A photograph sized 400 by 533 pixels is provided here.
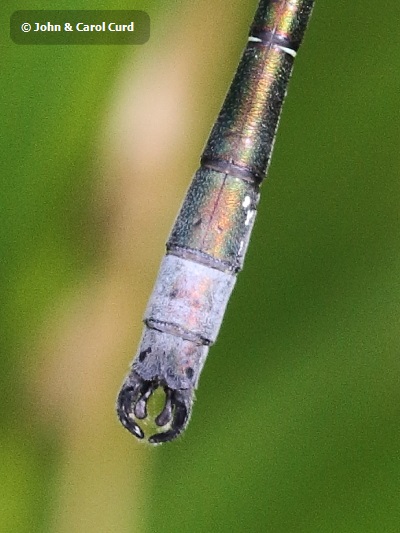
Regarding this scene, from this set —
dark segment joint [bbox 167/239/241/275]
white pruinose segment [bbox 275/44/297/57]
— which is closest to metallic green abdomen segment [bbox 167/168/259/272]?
dark segment joint [bbox 167/239/241/275]

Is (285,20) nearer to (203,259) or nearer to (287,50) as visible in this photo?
(287,50)

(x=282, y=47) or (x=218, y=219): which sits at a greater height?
(x=282, y=47)

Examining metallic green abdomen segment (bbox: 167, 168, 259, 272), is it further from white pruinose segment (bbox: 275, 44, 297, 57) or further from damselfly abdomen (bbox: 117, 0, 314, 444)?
white pruinose segment (bbox: 275, 44, 297, 57)

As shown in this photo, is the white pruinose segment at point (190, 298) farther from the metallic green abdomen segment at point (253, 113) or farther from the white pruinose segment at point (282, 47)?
the white pruinose segment at point (282, 47)

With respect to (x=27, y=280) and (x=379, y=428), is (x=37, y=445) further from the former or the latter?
(x=379, y=428)

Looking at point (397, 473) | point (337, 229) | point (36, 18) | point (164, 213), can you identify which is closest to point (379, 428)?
point (397, 473)

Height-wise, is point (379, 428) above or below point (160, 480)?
above

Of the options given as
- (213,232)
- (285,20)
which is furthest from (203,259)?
(285,20)
